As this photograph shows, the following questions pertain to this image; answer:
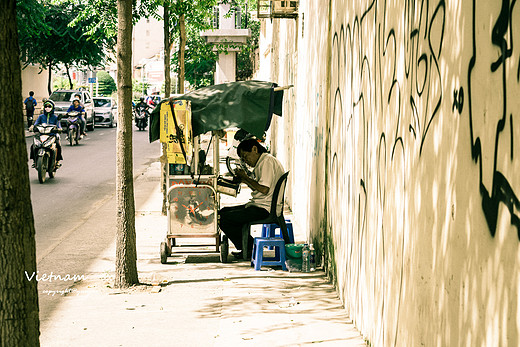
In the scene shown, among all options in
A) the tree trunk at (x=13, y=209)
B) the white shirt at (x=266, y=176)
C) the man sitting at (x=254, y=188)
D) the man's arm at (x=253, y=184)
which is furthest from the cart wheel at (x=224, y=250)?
the tree trunk at (x=13, y=209)

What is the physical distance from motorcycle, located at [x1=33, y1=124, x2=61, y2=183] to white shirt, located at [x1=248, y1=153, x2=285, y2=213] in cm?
906

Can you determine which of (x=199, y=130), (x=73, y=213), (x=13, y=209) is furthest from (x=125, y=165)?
(x=73, y=213)

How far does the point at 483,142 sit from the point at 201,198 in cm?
635

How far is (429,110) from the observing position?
153 inches

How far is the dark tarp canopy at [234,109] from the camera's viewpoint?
8.97 meters

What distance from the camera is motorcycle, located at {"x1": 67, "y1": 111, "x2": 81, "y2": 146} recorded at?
29.2 metres

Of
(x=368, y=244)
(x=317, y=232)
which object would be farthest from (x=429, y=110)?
(x=317, y=232)

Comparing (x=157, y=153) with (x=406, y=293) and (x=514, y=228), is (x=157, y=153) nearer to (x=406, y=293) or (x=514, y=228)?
(x=406, y=293)

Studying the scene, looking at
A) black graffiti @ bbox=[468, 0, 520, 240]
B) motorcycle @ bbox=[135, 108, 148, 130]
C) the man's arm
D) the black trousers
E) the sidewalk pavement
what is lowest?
motorcycle @ bbox=[135, 108, 148, 130]

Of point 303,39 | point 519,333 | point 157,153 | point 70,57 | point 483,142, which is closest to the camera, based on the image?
point 519,333

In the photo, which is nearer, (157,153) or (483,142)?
(483,142)

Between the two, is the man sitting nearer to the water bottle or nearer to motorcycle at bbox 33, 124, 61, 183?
the water bottle

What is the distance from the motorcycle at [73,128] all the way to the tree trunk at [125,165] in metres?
21.8

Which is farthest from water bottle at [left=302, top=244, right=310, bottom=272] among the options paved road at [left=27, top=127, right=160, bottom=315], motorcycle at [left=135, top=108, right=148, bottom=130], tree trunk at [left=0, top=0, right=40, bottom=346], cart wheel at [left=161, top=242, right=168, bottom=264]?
motorcycle at [left=135, top=108, right=148, bottom=130]
